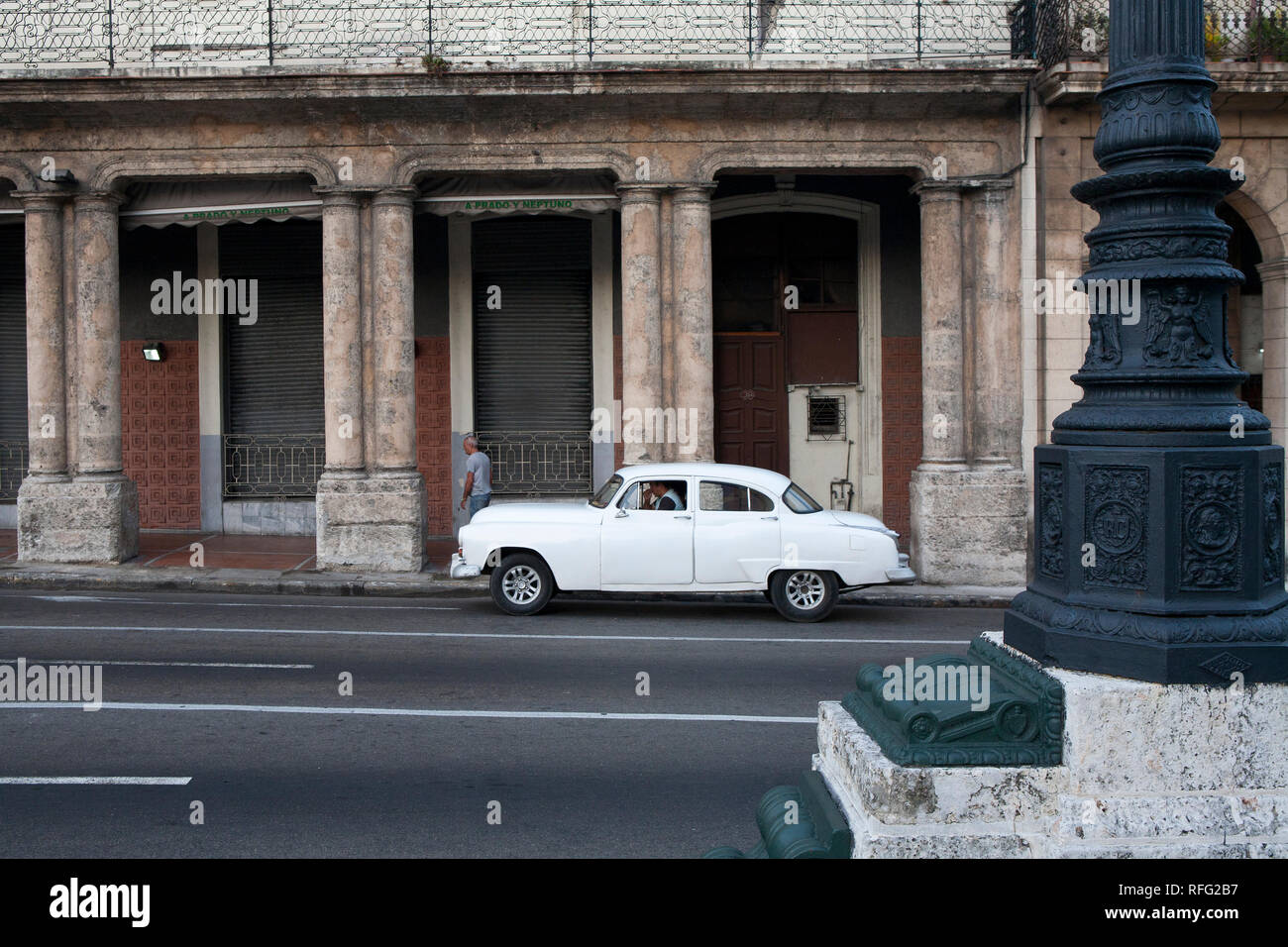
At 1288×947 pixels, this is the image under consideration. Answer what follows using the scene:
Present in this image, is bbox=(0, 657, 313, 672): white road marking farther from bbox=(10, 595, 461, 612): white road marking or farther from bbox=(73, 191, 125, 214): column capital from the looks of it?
bbox=(73, 191, 125, 214): column capital

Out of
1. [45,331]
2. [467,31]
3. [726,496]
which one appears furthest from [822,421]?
[45,331]

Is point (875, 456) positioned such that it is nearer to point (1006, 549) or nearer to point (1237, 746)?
point (1006, 549)

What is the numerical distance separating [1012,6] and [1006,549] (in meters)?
7.30

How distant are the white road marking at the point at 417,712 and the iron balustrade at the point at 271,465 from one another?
36.8 feet

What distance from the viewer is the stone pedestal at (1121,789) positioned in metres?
3.44

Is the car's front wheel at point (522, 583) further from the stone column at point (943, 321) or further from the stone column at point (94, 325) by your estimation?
the stone column at point (94, 325)

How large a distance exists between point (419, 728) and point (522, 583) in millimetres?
A: 5121

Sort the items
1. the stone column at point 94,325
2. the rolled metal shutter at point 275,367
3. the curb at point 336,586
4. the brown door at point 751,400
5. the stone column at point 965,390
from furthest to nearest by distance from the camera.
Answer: the rolled metal shutter at point 275,367 → the brown door at point 751,400 → the stone column at point 94,325 → the stone column at point 965,390 → the curb at point 336,586

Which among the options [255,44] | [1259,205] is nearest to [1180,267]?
[1259,205]

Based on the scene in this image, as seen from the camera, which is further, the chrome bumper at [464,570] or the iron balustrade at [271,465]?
the iron balustrade at [271,465]

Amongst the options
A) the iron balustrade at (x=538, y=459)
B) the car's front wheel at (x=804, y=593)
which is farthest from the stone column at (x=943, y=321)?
the iron balustrade at (x=538, y=459)

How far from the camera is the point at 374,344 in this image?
16.8m

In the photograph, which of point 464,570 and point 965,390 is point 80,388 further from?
point 965,390

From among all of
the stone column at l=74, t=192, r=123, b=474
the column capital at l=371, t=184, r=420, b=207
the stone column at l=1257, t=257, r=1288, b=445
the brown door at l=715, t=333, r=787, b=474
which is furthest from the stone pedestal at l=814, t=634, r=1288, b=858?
the brown door at l=715, t=333, r=787, b=474
